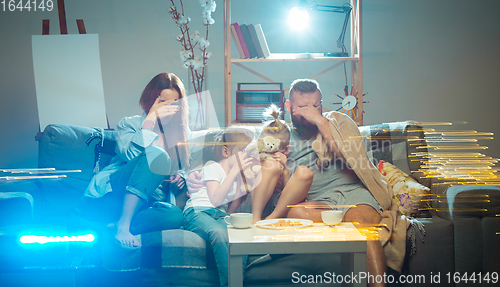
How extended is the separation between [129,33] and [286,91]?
120cm

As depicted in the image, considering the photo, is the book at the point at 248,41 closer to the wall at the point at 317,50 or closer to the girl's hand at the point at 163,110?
the wall at the point at 317,50

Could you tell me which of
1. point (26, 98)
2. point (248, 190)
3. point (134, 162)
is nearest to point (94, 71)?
point (26, 98)

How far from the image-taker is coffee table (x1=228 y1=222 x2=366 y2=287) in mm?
1064

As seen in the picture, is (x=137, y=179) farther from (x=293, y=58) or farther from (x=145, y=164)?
(x=293, y=58)

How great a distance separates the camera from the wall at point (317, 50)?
248cm

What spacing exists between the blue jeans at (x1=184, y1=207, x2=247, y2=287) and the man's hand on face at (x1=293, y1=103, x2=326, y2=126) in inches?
25.3

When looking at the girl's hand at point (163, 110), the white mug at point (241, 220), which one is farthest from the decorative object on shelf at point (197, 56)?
the white mug at point (241, 220)

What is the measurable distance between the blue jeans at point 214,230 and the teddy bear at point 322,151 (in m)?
0.54

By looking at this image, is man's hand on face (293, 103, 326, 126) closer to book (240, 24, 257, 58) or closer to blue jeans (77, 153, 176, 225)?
book (240, 24, 257, 58)

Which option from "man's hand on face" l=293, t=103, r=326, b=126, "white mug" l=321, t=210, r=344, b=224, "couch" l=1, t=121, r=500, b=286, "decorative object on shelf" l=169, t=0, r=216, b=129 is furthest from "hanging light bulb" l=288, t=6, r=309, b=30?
"white mug" l=321, t=210, r=344, b=224

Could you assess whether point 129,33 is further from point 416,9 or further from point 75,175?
point 416,9

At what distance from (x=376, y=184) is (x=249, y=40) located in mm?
1169

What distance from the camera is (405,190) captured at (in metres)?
1.62

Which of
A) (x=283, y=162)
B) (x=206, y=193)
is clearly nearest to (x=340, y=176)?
(x=283, y=162)
